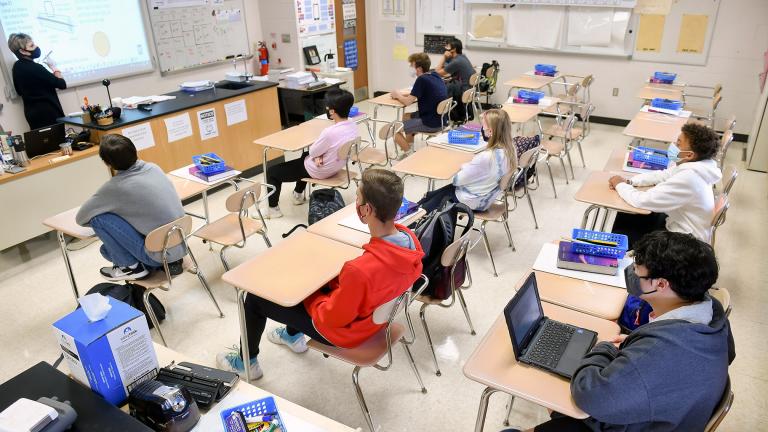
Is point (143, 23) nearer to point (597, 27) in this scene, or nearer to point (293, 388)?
point (293, 388)

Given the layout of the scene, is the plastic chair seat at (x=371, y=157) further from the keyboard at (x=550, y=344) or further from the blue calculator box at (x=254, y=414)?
the blue calculator box at (x=254, y=414)

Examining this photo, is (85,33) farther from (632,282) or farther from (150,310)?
(632,282)

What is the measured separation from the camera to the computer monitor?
163 inches

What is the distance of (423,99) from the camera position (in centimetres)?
571

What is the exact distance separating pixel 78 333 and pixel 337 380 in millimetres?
1597

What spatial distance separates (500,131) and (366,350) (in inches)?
73.9

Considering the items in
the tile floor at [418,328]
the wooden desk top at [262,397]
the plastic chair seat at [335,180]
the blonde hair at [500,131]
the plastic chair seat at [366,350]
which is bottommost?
the tile floor at [418,328]

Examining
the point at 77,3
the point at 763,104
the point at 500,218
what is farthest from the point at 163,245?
the point at 763,104

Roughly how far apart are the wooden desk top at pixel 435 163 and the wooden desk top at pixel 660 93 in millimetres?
2755

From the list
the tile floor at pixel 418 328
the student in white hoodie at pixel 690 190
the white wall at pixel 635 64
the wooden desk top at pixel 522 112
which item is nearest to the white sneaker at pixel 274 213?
the tile floor at pixel 418 328

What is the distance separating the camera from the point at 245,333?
2646 millimetres

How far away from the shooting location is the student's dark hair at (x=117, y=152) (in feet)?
9.21

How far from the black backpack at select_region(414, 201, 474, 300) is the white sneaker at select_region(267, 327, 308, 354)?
0.80m

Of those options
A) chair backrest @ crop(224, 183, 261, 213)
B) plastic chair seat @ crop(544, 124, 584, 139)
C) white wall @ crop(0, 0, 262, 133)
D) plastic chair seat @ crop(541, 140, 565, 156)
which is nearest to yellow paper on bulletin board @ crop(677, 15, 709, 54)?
plastic chair seat @ crop(544, 124, 584, 139)
